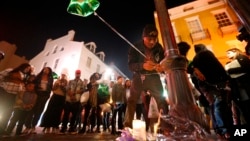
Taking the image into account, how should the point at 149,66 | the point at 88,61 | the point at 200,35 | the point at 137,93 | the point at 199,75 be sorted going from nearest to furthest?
1. the point at 149,66
2. the point at 137,93
3. the point at 199,75
4. the point at 200,35
5. the point at 88,61

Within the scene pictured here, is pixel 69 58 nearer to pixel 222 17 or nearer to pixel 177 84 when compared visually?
pixel 222 17

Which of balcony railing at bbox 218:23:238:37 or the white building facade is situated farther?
the white building facade

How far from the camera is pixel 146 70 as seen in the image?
3281 millimetres

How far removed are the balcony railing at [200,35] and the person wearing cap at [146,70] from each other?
577 inches

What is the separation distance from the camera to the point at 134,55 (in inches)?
137

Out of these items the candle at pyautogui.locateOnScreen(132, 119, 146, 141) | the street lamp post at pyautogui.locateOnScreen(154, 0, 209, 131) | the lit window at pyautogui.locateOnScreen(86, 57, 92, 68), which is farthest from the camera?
the lit window at pyautogui.locateOnScreen(86, 57, 92, 68)

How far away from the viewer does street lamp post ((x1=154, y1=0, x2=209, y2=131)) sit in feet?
6.36

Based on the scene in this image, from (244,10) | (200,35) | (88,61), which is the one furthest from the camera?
(88,61)

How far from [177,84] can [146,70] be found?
1.21 meters

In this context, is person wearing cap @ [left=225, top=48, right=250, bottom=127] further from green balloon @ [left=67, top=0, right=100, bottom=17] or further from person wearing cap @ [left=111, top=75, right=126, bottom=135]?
green balloon @ [left=67, top=0, right=100, bottom=17]

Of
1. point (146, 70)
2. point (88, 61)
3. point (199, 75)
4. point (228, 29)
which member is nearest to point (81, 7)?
point (146, 70)

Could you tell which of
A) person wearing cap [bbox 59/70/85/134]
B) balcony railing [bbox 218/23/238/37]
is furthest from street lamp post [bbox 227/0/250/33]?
balcony railing [bbox 218/23/238/37]

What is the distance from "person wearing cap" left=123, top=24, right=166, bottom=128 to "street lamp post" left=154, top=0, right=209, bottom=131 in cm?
74

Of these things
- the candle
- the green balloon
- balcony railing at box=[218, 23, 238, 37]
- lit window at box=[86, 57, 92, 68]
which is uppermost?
lit window at box=[86, 57, 92, 68]
